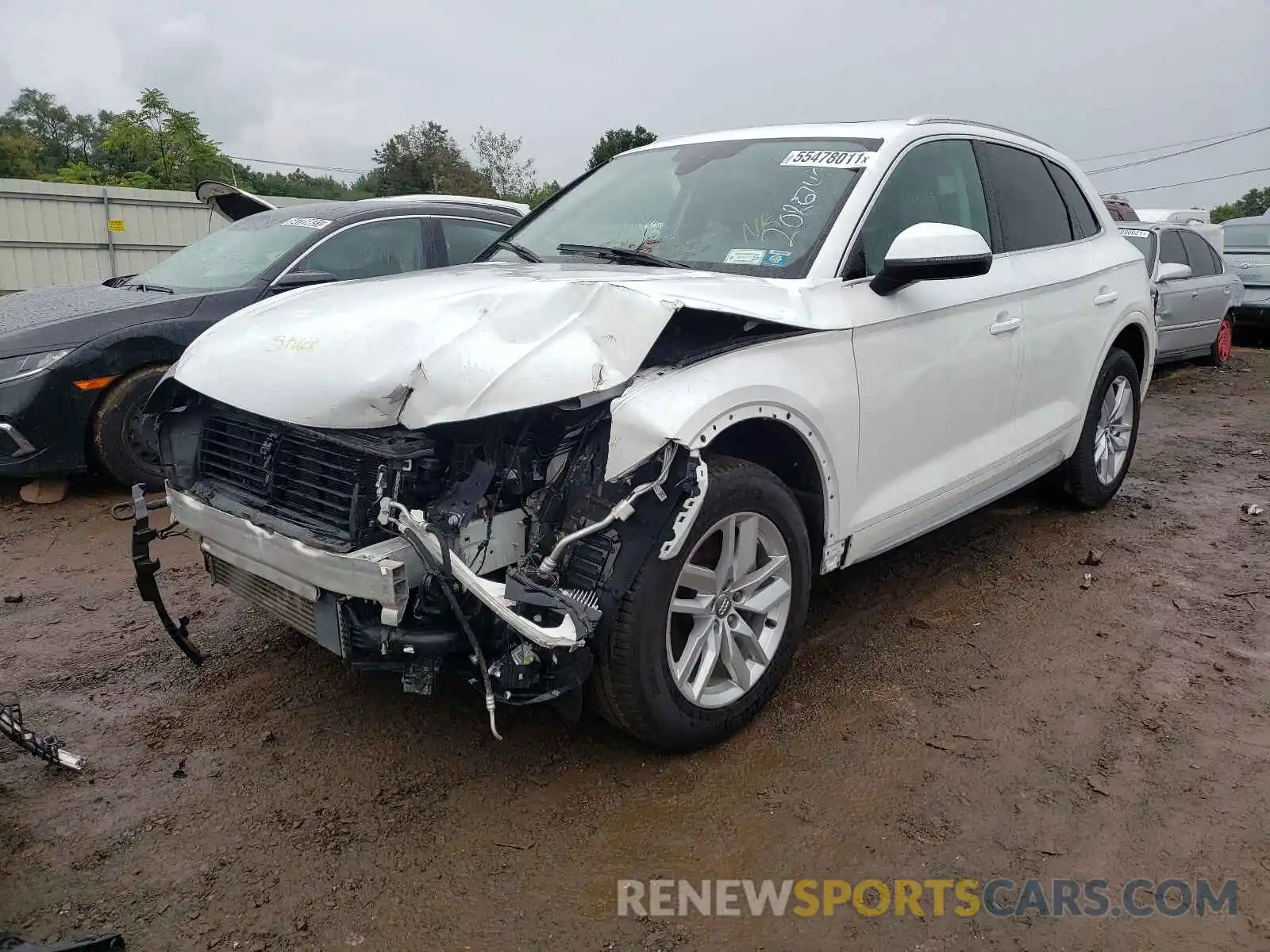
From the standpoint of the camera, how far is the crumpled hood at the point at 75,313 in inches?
201

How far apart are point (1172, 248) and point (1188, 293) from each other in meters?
0.52

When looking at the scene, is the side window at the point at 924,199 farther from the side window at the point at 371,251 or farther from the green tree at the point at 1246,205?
the green tree at the point at 1246,205

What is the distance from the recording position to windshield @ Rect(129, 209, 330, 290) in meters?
5.84

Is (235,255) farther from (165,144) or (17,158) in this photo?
(17,158)

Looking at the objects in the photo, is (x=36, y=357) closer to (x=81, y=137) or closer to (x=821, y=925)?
(x=821, y=925)

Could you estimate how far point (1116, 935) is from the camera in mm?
2201

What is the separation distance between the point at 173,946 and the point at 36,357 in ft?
13.0

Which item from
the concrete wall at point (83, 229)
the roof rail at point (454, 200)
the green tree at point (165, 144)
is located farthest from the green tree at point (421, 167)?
the roof rail at point (454, 200)

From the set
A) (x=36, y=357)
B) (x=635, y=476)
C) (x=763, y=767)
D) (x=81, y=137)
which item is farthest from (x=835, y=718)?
(x=81, y=137)

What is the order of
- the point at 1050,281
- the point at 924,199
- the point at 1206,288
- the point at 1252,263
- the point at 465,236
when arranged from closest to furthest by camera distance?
the point at 924,199 < the point at 1050,281 < the point at 465,236 < the point at 1206,288 < the point at 1252,263

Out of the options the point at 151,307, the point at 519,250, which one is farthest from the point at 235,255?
the point at 519,250

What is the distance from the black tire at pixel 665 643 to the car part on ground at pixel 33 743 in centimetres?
161

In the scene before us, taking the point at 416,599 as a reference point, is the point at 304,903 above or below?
below

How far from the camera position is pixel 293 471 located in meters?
2.70
